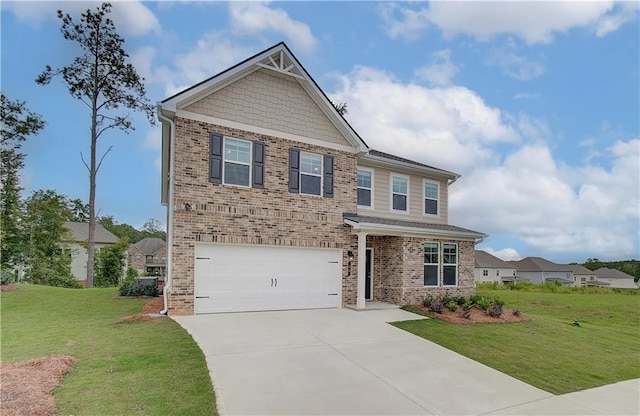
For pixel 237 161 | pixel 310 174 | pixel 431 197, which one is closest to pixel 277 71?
pixel 237 161

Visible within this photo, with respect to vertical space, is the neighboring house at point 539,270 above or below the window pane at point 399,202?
below

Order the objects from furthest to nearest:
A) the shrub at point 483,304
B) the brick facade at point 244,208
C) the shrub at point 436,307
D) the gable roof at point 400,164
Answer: the gable roof at point 400,164 → the shrub at point 483,304 → the shrub at point 436,307 → the brick facade at point 244,208

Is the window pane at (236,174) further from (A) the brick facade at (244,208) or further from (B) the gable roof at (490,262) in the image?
(B) the gable roof at (490,262)

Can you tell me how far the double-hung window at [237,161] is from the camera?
424 inches

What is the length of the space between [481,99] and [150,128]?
2080 cm

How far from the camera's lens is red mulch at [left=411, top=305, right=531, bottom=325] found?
1112 cm

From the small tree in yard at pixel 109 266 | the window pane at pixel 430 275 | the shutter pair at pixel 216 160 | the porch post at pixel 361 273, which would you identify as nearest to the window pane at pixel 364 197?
the porch post at pixel 361 273

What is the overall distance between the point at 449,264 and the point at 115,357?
1188 centimetres

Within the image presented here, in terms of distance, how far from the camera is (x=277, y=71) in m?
11.8

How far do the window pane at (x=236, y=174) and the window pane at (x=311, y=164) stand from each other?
78.5 inches

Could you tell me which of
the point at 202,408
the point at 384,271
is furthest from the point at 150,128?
the point at 202,408

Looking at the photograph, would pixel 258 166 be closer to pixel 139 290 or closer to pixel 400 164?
pixel 400 164

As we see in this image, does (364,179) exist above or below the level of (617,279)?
above

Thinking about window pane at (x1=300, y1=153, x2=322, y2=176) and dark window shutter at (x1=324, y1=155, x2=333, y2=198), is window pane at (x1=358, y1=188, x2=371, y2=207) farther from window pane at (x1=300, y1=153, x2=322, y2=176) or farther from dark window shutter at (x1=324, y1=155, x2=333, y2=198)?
window pane at (x1=300, y1=153, x2=322, y2=176)
